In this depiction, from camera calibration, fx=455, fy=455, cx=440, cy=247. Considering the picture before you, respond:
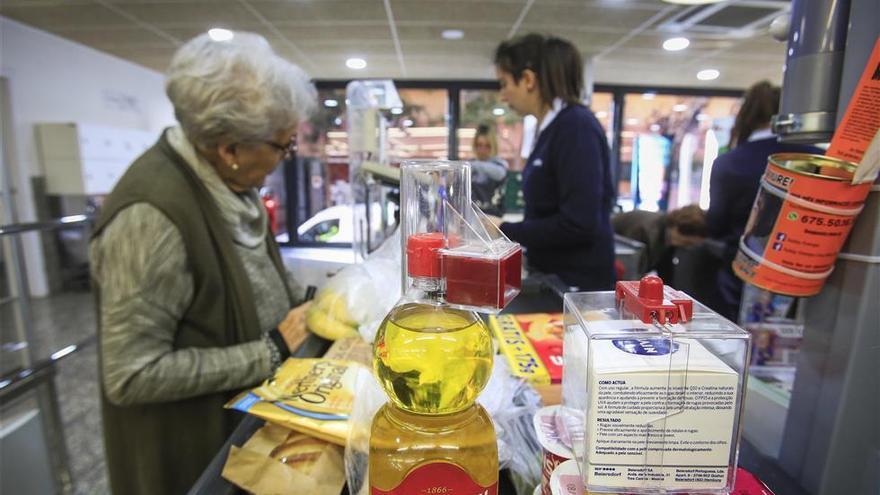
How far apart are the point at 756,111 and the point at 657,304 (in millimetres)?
1651

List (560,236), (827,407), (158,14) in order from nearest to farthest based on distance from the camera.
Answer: (827,407), (560,236), (158,14)

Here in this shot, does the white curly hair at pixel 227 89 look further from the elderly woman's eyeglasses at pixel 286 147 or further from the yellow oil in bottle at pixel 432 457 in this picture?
the yellow oil in bottle at pixel 432 457

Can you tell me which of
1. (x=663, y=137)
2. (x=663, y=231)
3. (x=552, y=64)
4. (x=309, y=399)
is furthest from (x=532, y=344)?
(x=663, y=137)

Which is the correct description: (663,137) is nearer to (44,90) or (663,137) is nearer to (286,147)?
(286,147)

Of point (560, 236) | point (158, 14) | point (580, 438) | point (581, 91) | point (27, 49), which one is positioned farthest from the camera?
point (27, 49)

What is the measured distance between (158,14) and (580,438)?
4208 millimetres

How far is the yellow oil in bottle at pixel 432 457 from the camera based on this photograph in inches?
13.5

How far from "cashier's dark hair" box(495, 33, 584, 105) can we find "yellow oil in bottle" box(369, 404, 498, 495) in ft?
4.01

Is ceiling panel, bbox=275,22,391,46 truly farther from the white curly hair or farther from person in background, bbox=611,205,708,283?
the white curly hair

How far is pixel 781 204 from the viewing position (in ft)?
1.53

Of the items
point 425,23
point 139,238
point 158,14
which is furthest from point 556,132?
point 158,14

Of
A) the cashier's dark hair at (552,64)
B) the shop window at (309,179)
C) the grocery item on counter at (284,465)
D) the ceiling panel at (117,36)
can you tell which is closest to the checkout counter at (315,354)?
the grocery item on counter at (284,465)

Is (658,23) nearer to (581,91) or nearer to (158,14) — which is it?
(581,91)

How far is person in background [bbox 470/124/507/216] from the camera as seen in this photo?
1.61 m
